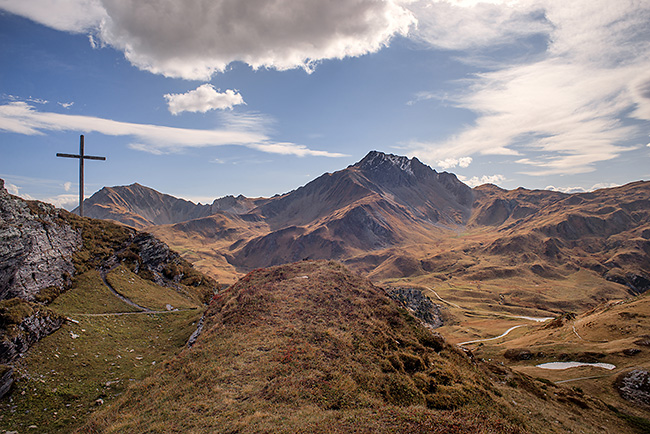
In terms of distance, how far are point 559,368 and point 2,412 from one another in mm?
72749

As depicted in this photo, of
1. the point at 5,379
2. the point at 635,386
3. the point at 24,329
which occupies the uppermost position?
the point at 24,329

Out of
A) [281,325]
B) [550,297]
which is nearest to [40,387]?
[281,325]

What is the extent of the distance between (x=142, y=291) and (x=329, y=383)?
161 ft

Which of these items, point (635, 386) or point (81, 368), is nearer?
point (81, 368)

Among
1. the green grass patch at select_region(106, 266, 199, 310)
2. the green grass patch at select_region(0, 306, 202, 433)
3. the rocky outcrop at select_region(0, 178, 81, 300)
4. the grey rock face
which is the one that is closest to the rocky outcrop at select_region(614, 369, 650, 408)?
the green grass patch at select_region(0, 306, 202, 433)

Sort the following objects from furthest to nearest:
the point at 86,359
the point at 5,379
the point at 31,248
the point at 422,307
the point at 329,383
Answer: the point at 422,307 < the point at 31,248 < the point at 86,359 < the point at 5,379 < the point at 329,383

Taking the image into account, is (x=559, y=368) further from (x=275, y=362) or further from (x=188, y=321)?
(x=188, y=321)

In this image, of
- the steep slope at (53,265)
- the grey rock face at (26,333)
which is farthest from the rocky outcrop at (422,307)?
the grey rock face at (26,333)

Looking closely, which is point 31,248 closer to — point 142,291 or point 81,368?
point 142,291

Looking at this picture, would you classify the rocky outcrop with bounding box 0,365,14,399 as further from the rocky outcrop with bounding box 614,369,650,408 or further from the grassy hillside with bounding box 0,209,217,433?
the rocky outcrop with bounding box 614,369,650,408

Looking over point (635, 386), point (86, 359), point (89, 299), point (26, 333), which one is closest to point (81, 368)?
point (86, 359)

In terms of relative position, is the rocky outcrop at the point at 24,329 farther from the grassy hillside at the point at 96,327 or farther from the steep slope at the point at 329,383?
the steep slope at the point at 329,383

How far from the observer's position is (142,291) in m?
55.2

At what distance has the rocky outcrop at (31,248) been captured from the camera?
4109 centimetres
